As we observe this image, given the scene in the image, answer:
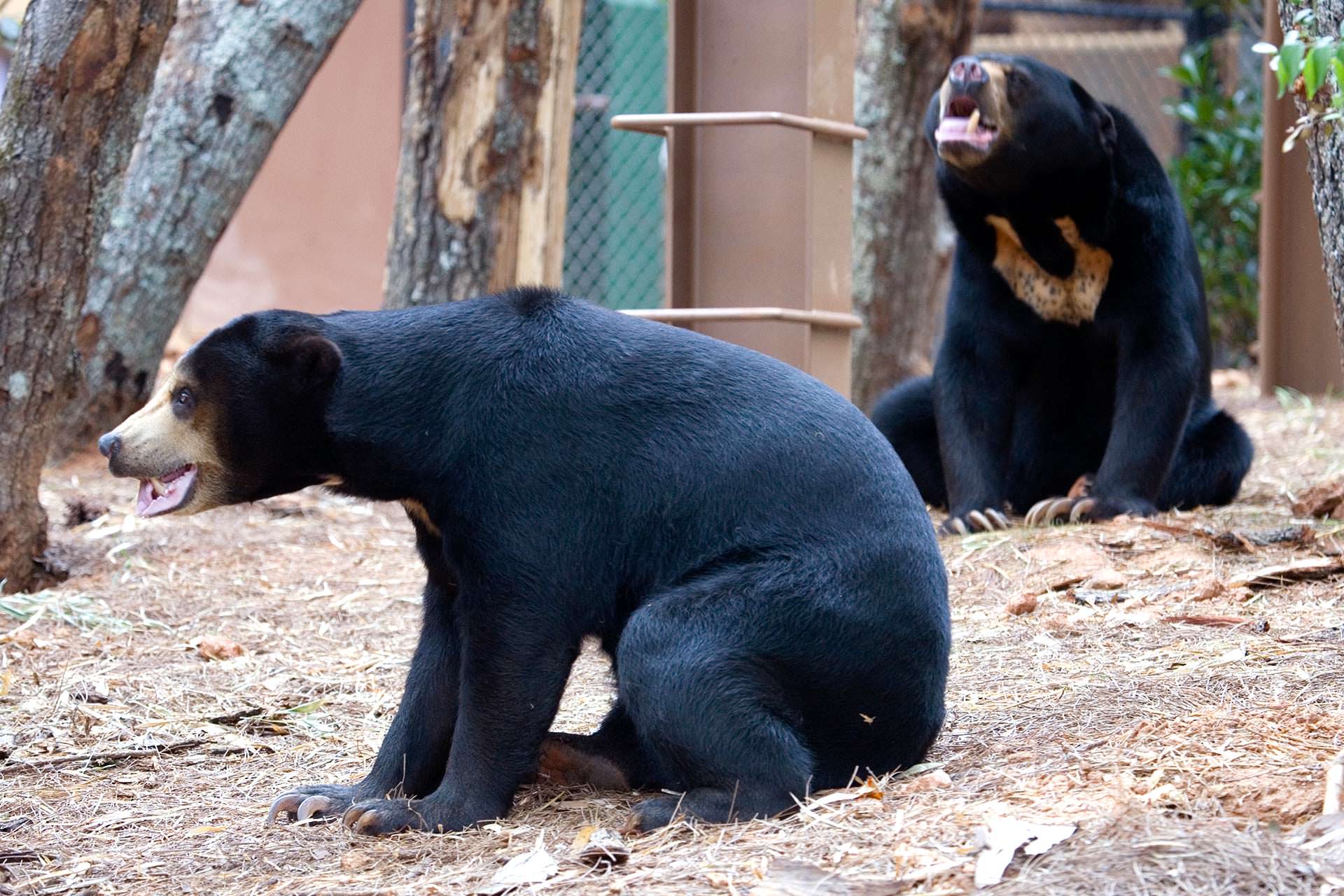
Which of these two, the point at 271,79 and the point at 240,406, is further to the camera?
the point at 271,79

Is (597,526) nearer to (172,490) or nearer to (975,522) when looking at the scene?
Result: (172,490)

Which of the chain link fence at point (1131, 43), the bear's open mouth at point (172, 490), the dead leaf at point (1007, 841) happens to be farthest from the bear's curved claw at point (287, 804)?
the chain link fence at point (1131, 43)

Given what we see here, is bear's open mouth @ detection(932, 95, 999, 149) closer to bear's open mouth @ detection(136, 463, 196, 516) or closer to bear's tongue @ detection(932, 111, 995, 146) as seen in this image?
bear's tongue @ detection(932, 111, 995, 146)

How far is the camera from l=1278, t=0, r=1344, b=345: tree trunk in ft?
12.6

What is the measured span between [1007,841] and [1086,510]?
350 cm

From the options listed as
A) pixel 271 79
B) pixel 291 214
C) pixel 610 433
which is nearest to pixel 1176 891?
pixel 610 433

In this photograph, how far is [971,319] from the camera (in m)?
6.18

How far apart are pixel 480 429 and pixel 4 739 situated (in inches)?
67.5

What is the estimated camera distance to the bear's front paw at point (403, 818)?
123 inches

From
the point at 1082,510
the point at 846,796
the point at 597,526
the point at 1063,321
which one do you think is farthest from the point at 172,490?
the point at 1063,321

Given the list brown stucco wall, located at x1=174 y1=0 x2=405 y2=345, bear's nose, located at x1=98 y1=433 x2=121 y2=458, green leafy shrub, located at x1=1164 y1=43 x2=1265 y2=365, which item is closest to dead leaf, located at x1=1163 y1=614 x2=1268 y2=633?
bear's nose, located at x1=98 y1=433 x2=121 y2=458

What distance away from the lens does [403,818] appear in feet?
10.4

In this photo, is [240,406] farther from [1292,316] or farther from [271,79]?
[1292,316]

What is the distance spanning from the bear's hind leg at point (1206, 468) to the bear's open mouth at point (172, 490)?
415 centimetres
